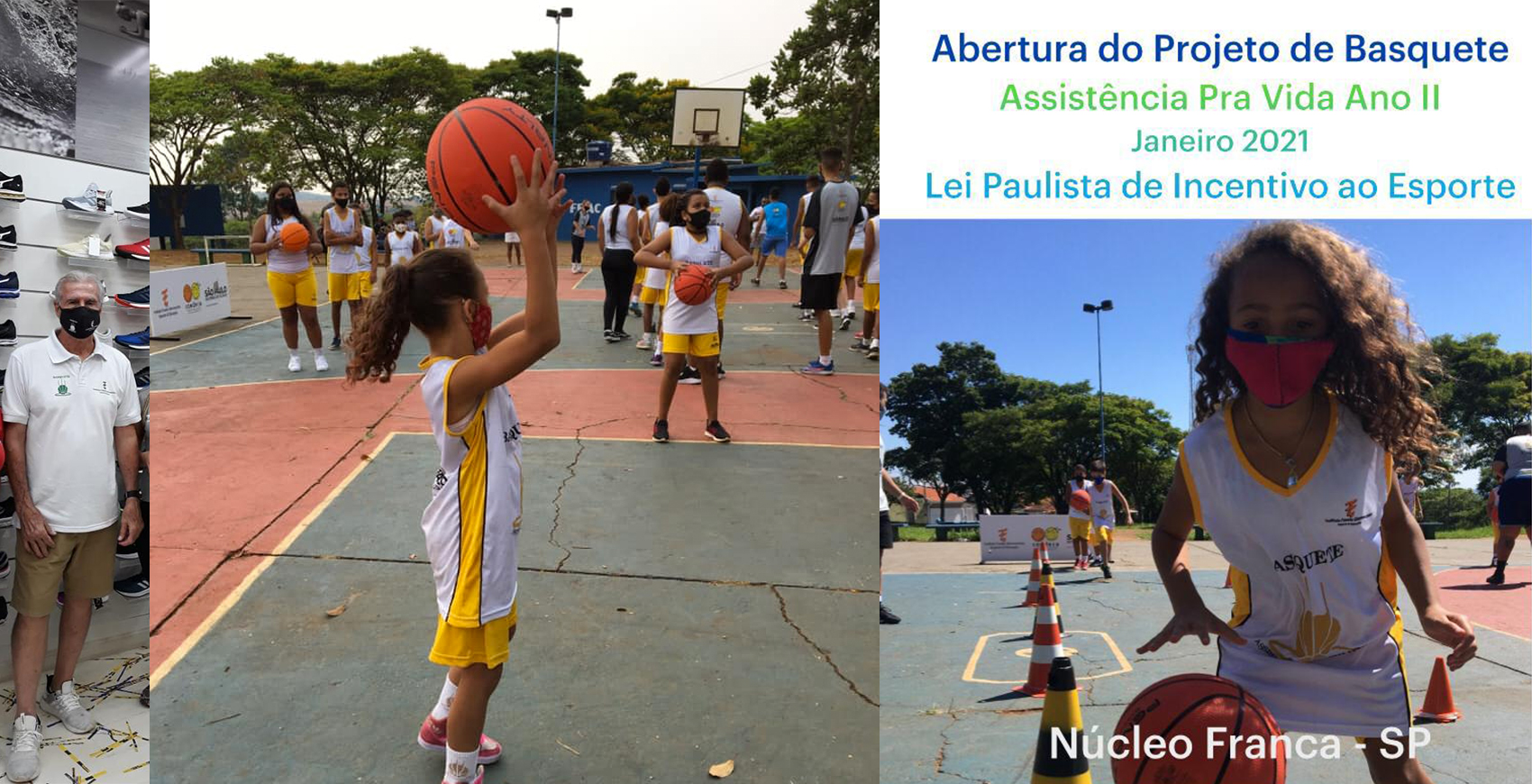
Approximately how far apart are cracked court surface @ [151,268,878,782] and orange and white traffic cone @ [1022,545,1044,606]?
66cm

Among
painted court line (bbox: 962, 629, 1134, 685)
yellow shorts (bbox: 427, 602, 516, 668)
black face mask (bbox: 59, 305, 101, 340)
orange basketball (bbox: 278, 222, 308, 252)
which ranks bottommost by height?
painted court line (bbox: 962, 629, 1134, 685)

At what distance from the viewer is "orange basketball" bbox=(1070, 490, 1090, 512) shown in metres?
3.40

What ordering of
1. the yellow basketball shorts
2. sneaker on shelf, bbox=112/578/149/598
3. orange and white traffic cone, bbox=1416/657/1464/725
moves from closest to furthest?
orange and white traffic cone, bbox=1416/657/1464/725 < sneaker on shelf, bbox=112/578/149/598 < the yellow basketball shorts

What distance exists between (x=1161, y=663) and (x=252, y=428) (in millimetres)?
5584

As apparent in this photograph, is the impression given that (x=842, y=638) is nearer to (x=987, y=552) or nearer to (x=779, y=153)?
(x=987, y=552)

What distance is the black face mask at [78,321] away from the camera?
14.1ft

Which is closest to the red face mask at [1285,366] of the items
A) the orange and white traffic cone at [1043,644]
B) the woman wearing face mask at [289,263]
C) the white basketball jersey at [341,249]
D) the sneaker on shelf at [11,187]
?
the orange and white traffic cone at [1043,644]

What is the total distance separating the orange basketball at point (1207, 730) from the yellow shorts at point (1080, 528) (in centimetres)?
74

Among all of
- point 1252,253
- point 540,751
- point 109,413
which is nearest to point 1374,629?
point 1252,253

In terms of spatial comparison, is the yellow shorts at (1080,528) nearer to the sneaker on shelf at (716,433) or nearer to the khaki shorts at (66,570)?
the sneaker on shelf at (716,433)

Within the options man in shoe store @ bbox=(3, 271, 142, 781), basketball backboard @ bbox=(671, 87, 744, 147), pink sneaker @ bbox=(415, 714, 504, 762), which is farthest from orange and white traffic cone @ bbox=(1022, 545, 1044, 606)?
basketball backboard @ bbox=(671, 87, 744, 147)

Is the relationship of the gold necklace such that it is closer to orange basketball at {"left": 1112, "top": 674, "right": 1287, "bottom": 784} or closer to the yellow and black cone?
orange basketball at {"left": 1112, "top": 674, "right": 1287, "bottom": 784}

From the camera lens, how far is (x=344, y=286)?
9.68 metres

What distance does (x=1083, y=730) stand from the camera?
3156 mm
